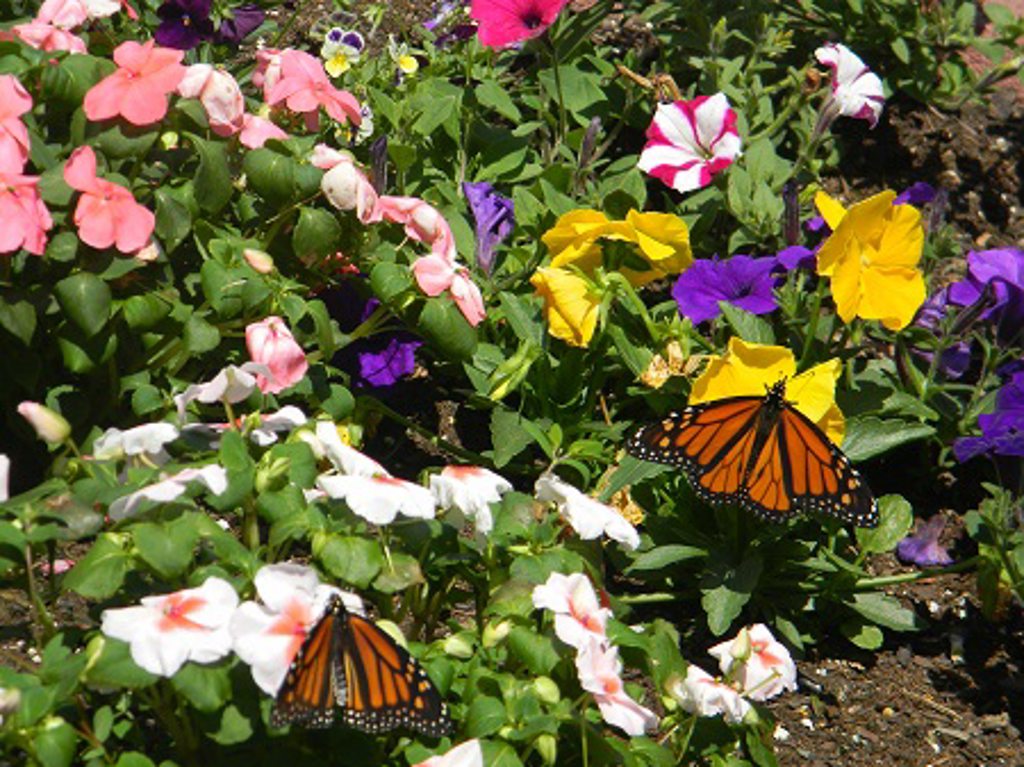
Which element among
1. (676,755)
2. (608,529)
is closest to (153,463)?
(608,529)

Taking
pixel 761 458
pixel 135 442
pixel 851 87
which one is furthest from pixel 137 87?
pixel 851 87

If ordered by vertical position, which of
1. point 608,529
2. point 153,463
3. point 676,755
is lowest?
point 676,755

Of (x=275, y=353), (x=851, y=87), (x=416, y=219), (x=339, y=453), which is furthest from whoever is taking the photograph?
(x=851, y=87)

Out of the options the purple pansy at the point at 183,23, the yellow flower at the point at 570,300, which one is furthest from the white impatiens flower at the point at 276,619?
the purple pansy at the point at 183,23

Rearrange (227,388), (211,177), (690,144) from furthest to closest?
1. (690,144)
2. (211,177)
3. (227,388)

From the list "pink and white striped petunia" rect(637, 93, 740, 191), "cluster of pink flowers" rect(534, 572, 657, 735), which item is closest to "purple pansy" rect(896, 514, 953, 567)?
"pink and white striped petunia" rect(637, 93, 740, 191)

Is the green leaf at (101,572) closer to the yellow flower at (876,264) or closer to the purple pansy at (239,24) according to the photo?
the yellow flower at (876,264)

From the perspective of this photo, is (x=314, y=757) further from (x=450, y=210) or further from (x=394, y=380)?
(x=450, y=210)

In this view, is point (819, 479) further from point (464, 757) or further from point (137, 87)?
point (137, 87)
